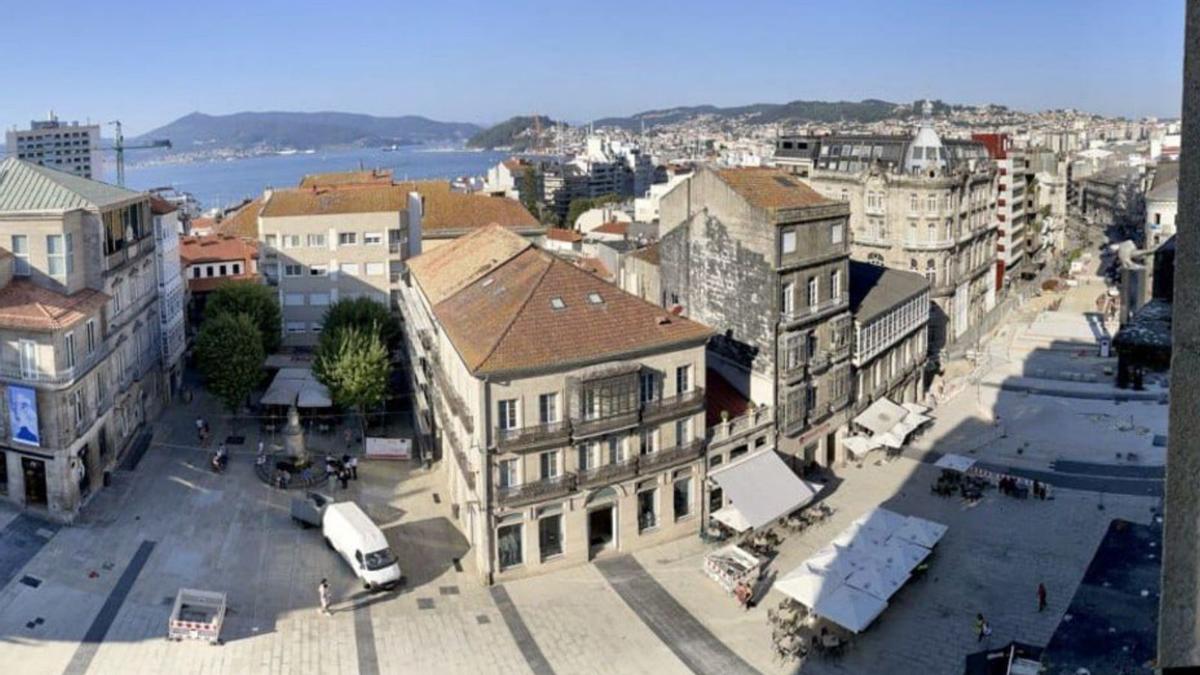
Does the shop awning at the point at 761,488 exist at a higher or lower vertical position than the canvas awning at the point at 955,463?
higher

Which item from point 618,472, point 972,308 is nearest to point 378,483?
point 618,472

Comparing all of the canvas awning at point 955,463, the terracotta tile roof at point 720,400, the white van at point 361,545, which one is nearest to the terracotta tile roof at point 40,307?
the white van at point 361,545

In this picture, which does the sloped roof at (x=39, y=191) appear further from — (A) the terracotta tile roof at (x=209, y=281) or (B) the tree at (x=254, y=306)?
(A) the terracotta tile roof at (x=209, y=281)

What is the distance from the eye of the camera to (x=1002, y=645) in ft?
112

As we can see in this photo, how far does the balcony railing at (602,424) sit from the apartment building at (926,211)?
40.8 m

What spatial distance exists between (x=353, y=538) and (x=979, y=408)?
1570 inches

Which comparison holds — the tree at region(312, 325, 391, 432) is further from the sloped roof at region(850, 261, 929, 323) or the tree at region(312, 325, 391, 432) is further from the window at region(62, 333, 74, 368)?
the sloped roof at region(850, 261, 929, 323)

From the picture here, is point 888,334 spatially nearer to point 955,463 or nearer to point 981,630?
point 955,463


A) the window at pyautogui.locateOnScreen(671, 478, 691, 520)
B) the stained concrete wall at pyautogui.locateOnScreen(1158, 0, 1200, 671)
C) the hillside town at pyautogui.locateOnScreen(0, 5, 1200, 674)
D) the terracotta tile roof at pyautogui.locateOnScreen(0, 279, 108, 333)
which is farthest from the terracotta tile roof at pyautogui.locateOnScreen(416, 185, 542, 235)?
the stained concrete wall at pyautogui.locateOnScreen(1158, 0, 1200, 671)

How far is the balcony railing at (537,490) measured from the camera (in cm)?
3888

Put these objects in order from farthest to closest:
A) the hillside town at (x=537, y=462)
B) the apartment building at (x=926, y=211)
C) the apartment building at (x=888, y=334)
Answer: the apartment building at (x=926, y=211) → the apartment building at (x=888, y=334) → the hillside town at (x=537, y=462)

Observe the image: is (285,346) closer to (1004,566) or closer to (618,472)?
(618,472)

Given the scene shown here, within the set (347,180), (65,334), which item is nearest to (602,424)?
(65,334)

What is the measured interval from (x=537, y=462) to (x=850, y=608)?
12357mm
